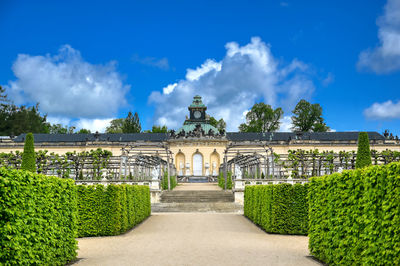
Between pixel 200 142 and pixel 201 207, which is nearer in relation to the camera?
pixel 201 207

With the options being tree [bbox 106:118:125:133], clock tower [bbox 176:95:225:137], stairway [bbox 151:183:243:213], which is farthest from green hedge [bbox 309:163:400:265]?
tree [bbox 106:118:125:133]

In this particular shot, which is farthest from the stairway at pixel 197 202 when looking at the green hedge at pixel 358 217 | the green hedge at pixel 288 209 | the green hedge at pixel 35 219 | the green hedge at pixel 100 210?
the green hedge at pixel 35 219

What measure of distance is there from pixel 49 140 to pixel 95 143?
25.5 ft

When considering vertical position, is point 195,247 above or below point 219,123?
below

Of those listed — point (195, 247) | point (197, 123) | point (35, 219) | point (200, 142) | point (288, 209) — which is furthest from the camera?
point (197, 123)

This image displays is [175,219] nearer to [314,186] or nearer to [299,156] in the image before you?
[314,186]

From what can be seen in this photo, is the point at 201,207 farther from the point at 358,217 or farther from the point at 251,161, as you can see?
the point at 358,217

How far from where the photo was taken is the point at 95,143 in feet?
199

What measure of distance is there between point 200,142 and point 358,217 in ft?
166

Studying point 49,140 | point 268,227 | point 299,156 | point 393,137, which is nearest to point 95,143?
point 49,140

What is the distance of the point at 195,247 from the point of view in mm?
10211

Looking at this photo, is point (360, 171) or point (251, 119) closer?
point (360, 171)

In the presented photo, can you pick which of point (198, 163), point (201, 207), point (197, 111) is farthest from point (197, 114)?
point (201, 207)

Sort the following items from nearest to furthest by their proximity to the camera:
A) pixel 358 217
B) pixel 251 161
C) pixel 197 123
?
pixel 358 217 → pixel 251 161 → pixel 197 123
